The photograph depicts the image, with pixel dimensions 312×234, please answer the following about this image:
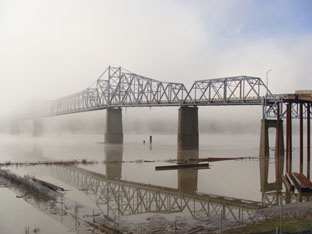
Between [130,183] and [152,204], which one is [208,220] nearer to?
[152,204]

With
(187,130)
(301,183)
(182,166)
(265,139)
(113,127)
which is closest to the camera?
→ (301,183)

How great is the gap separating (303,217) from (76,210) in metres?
12.3

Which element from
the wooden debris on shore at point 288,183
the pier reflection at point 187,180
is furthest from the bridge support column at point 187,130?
the wooden debris on shore at point 288,183

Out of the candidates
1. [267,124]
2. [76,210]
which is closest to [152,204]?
[76,210]

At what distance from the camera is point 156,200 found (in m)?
24.8

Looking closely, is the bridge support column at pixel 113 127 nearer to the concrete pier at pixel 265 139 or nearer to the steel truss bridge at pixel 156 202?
the concrete pier at pixel 265 139

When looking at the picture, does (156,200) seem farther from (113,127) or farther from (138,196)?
(113,127)

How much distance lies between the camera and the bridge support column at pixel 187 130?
78.0 metres

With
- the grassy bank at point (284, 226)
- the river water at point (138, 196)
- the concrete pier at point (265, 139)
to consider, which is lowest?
the river water at point (138, 196)

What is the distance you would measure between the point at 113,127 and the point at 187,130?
39.2 metres

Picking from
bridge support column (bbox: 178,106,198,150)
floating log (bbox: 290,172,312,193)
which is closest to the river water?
floating log (bbox: 290,172,312,193)

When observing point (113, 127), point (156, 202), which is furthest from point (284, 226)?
point (113, 127)

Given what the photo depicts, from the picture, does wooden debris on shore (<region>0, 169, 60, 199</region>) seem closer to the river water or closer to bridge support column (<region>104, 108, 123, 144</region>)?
the river water

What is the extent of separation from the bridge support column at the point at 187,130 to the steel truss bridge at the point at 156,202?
46227 millimetres
